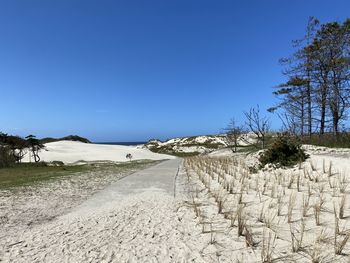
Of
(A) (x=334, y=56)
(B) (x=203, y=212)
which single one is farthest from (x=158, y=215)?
(A) (x=334, y=56)

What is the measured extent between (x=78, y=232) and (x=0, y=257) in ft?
4.60

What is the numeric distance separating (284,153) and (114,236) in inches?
360

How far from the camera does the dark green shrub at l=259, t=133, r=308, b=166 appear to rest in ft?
36.4

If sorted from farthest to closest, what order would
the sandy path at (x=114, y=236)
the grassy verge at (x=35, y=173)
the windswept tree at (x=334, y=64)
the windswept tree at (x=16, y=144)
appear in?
1. the windswept tree at (x=16, y=144)
2. the windswept tree at (x=334, y=64)
3. the grassy verge at (x=35, y=173)
4. the sandy path at (x=114, y=236)

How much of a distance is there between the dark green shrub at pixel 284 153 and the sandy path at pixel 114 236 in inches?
241

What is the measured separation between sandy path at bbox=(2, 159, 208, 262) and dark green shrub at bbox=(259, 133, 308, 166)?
6.13m

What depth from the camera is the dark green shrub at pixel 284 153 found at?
1110cm

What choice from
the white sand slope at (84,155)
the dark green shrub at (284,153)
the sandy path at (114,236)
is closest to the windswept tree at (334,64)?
the dark green shrub at (284,153)

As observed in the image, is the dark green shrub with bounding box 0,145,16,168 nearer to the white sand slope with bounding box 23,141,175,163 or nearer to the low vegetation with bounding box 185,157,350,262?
the white sand slope with bounding box 23,141,175,163

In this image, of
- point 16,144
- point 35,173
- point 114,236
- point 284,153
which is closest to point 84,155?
point 16,144

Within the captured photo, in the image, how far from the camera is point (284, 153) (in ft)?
38.1

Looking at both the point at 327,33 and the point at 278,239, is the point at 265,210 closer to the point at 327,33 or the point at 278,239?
the point at 278,239

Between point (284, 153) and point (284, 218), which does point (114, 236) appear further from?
point (284, 153)

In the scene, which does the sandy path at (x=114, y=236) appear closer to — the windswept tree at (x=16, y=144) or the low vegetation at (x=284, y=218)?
the low vegetation at (x=284, y=218)
